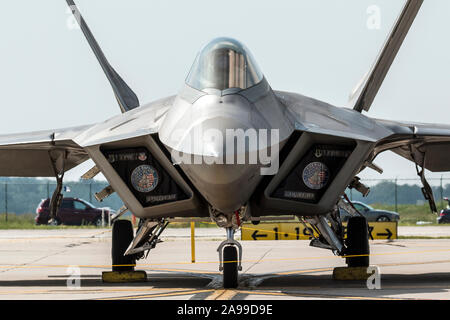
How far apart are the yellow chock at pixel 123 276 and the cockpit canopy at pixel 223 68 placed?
307 centimetres

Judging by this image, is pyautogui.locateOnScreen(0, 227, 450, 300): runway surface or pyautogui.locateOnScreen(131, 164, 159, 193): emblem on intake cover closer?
pyautogui.locateOnScreen(0, 227, 450, 300): runway surface

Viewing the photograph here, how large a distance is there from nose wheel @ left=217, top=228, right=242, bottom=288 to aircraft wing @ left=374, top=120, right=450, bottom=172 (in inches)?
98.8

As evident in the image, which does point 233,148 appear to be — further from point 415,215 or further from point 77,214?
point 415,215

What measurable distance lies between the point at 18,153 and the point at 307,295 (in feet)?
17.4

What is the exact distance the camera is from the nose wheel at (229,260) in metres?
9.00

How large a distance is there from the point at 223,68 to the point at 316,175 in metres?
1.65

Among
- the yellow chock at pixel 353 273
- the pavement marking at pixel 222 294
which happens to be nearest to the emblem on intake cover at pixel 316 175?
the pavement marking at pixel 222 294

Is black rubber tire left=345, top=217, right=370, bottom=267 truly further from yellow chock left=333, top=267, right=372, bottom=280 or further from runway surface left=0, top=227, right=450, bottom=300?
runway surface left=0, top=227, right=450, bottom=300

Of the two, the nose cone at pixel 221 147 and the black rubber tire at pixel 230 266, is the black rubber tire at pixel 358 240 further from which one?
the nose cone at pixel 221 147

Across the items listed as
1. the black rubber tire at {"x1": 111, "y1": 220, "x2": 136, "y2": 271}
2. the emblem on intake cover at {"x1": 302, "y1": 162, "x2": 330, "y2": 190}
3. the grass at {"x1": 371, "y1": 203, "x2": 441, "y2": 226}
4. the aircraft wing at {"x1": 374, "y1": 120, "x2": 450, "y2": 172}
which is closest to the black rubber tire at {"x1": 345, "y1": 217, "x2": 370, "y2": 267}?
the aircraft wing at {"x1": 374, "y1": 120, "x2": 450, "y2": 172}

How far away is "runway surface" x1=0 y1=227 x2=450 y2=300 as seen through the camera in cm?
896

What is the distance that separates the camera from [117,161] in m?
9.41

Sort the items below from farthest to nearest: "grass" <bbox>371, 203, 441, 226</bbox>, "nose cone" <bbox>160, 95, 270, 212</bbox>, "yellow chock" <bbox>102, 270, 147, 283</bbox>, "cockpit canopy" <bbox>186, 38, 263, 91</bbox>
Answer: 1. "grass" <bbox>371, 203, 441, 226</bbox>
2. "yellow chock" <bbox>102, 270, 147, 283</bbox>
3. "cockpit canopy" <bbox>186, 38, 263, 91</bbox>
4. "nose cone" <bbox>160, 95, 270, 212</bbox>
